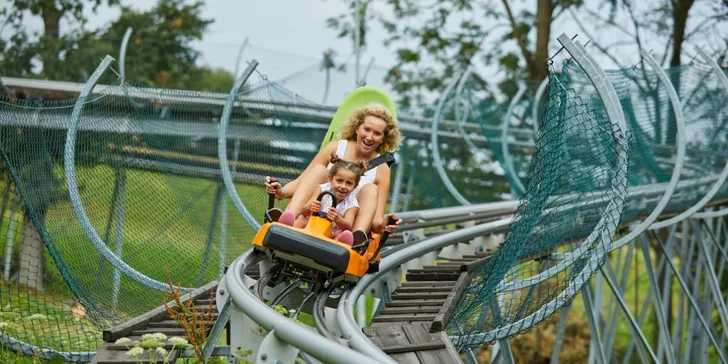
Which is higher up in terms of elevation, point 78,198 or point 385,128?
point 385,128

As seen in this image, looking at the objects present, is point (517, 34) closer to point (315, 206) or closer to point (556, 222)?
point (556, 222)

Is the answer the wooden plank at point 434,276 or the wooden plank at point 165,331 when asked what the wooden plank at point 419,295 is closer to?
the wooden plank at point 434,276

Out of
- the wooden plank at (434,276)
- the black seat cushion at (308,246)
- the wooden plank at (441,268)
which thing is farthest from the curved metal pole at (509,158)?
the black seat cushion at (308,246)

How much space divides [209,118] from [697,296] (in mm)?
6830

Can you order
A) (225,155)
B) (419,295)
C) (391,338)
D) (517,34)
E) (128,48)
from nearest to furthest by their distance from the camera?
(391,338), (419,295), (225,155), (128,48), (517,34)

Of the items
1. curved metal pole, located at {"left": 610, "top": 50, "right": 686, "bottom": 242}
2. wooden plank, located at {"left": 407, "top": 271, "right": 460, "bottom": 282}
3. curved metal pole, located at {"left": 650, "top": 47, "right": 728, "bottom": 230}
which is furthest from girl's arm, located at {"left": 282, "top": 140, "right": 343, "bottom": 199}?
curved metal pole, located at {"left": 650, "top": 47, "right": 728, "bottom": 230}

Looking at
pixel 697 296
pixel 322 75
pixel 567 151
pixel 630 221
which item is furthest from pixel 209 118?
pixel 697 296

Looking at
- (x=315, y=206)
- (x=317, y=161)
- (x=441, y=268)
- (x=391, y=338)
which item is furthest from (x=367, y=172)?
(x=391, y=338)

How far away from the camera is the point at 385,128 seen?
5.57 m

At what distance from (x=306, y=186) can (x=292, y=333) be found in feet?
7.01

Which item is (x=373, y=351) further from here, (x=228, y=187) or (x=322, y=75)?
(x=322, y=75)

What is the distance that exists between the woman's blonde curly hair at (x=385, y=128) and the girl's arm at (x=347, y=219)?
64 cm

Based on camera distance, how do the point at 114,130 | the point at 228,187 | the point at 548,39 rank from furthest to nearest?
1. the point at 548,39
2. the point at 228,187
3. the point at 114,130

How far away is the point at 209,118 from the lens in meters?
6.57
